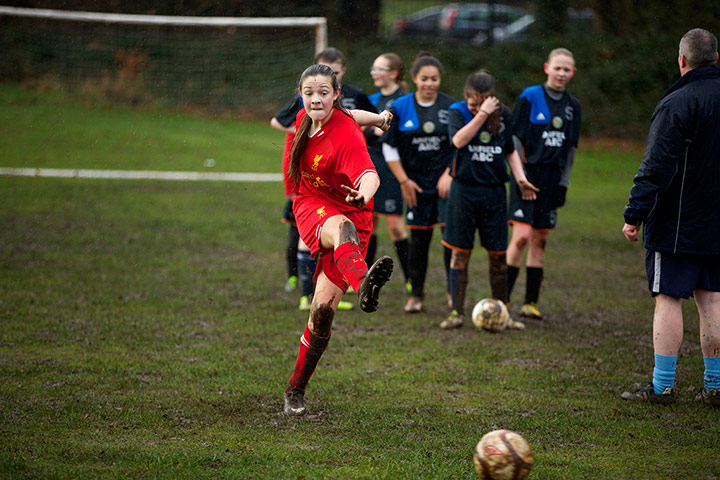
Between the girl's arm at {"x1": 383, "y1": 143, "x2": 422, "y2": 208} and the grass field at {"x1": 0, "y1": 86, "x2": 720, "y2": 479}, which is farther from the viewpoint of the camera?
the girl's arm at {"x1": 383, "y1": 143, "x2": 422, "y2": 208}

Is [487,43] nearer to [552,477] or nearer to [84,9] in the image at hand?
[84,9]

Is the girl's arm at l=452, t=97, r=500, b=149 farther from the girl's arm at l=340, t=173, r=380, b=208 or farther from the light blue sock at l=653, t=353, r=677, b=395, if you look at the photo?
the light blue sock at l=653, t=353, r=677, b=395

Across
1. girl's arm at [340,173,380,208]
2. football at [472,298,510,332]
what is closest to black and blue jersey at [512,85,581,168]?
football at [472,298,510,332]

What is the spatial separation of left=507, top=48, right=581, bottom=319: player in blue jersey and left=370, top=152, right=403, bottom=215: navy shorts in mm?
1138

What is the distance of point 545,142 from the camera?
688cm

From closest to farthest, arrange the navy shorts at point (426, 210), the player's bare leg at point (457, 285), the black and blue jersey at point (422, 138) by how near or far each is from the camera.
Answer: the player's bare leg at point (457, 285) → the black and blue jersey at point (422, 138) → the navy shorts at point (426, 210)

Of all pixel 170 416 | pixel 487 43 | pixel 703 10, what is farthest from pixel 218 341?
pixel 487 43

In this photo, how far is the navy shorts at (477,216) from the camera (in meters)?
6.55

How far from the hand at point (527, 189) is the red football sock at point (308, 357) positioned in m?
2.83

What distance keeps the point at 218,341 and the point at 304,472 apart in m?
2.63

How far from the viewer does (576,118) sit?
7004mm

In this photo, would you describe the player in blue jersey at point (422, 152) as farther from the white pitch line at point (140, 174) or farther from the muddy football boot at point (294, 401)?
the white pitch line at point (140, 174)

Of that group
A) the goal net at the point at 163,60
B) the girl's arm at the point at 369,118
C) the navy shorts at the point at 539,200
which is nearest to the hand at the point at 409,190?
the navy shorts at the point at 539,200

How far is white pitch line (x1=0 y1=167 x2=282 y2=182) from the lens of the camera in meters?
15.4
